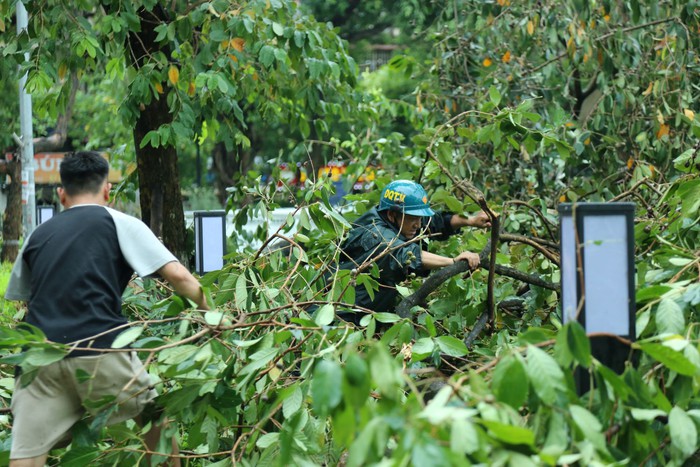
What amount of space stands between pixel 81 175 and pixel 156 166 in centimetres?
368

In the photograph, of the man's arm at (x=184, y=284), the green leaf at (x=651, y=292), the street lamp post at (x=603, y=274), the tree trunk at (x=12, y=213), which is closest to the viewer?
the street lamp post at (x=603, y=274)

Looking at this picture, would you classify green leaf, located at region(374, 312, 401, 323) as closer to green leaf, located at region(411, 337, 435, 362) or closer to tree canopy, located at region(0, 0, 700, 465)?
tree canopy, located at region(0, 0, 700, 465)

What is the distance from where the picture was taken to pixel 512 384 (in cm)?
234

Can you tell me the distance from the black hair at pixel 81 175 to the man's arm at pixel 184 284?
A: 45cm

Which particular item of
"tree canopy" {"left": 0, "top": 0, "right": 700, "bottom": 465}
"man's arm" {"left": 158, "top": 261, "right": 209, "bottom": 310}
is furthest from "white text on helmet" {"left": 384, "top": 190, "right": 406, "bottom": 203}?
"man's arm" {"left": 158, "top": 261, "right": 209, "bottom": 310}

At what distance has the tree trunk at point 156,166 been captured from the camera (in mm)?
7441

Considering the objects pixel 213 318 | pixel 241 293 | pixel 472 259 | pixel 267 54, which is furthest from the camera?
pixel 267 54

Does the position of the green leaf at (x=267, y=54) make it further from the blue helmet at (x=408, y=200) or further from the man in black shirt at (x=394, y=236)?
the blue helmet at (x=408, y=200)

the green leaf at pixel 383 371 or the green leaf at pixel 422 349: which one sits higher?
the green leaf at pixel 383 371

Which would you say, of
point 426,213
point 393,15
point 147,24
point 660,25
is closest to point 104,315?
point 426,213

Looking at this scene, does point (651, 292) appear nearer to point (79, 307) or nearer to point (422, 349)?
point (422, 349)

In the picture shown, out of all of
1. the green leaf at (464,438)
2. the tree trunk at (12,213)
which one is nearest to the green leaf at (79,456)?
the green leaf at (464,438)

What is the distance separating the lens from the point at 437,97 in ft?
30.8

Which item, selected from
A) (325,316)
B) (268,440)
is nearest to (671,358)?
(325,316)
